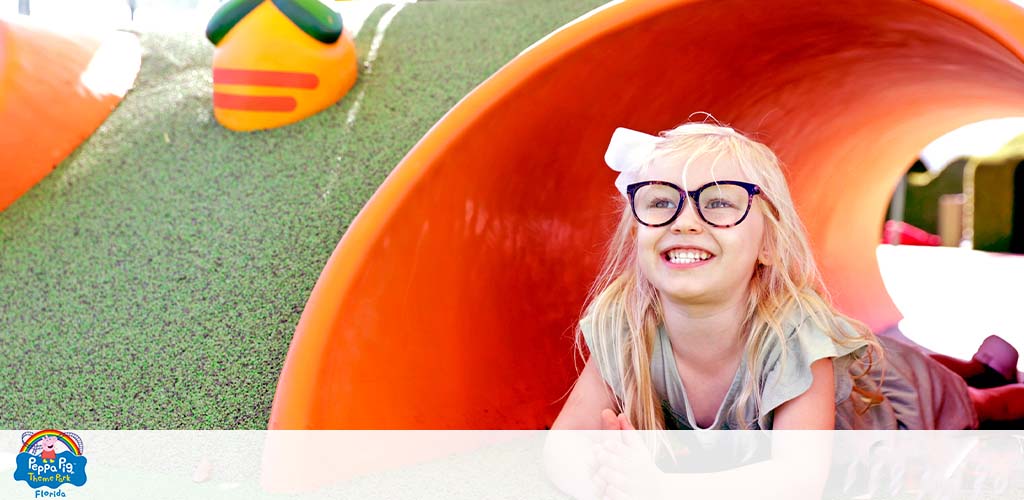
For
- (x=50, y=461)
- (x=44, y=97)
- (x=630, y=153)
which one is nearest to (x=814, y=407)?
(x=630, y=153)

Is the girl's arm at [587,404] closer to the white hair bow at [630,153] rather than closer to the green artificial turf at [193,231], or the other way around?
the white hair bow at [630,153]

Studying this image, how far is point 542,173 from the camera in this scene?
2053 mm

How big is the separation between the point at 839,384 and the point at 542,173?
88 centimetres

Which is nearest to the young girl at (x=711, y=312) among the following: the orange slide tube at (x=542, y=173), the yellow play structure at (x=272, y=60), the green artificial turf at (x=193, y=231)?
the orange slide tube at (x=542, y=173)

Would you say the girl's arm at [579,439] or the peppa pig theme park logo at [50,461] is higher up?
the girl's arm at [579,439]

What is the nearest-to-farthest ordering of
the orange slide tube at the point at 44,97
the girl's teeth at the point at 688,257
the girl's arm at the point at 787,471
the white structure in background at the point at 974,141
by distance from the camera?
the girl's arm at the point at 787,471, the girl's teeth at the point at 688,257, the orange slide tube at the point at 44,97, the white structure in background at the point at 974,141

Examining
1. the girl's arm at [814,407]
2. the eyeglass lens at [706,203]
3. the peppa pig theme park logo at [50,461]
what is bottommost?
the peppa pig theme park logo at [50,461]

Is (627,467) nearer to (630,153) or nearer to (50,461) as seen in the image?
(630,153)

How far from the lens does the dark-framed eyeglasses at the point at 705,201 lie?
134cm

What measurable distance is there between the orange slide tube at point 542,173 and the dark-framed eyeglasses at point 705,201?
48 centimetres

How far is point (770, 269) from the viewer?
1454 millimetres

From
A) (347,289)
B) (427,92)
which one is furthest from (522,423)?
(427,92)

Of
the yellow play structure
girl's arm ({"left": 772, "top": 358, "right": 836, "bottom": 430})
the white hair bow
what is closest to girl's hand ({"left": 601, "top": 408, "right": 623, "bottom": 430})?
girl's arm ({"left": 772, "top": 358, "right": 836, "bottom": 430})

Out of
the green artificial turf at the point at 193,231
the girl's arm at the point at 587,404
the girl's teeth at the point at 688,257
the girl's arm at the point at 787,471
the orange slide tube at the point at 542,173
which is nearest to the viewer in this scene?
the girl's arm at the point at 787,471
